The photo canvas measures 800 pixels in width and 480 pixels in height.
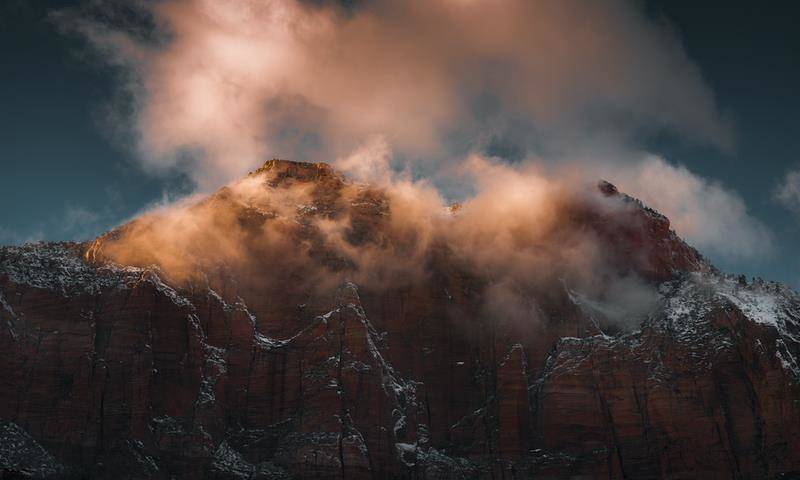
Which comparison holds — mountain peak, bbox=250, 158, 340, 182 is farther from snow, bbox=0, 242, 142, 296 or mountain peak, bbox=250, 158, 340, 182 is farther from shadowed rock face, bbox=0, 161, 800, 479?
snow, bbox=0, 242, 142, 296

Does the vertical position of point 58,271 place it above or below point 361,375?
above

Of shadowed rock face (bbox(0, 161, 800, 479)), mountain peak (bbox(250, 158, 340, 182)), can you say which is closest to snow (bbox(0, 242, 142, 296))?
shadowed rock face (bbox(0, 161, 800, 479))


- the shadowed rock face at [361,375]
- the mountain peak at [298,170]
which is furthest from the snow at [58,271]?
the mountain peak at [298,170]

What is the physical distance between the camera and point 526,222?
15838 centimetres

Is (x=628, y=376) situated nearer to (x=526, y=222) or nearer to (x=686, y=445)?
(x=686, y=445)

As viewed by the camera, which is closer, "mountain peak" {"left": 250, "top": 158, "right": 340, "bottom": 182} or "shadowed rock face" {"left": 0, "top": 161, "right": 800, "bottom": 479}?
"shadowed rock face" {"left": 0, "top": 161, "right": 800, "bottom": 479}

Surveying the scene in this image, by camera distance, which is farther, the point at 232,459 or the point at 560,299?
the point at 560,299

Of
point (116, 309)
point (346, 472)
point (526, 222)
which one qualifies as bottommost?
point (346, 472)

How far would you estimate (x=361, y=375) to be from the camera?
134 meters

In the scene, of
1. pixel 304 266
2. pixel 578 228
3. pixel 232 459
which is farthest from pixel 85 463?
pixel 578 228

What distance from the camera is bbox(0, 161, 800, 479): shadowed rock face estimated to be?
407ft

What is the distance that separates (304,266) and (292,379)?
62.1ft

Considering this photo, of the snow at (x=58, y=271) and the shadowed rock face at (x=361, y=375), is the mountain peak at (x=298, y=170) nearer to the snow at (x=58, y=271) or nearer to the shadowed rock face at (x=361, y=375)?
A: the shadowed rock face at (x=361, y=375)

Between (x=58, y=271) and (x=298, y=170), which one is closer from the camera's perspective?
(x=58, y=271)
